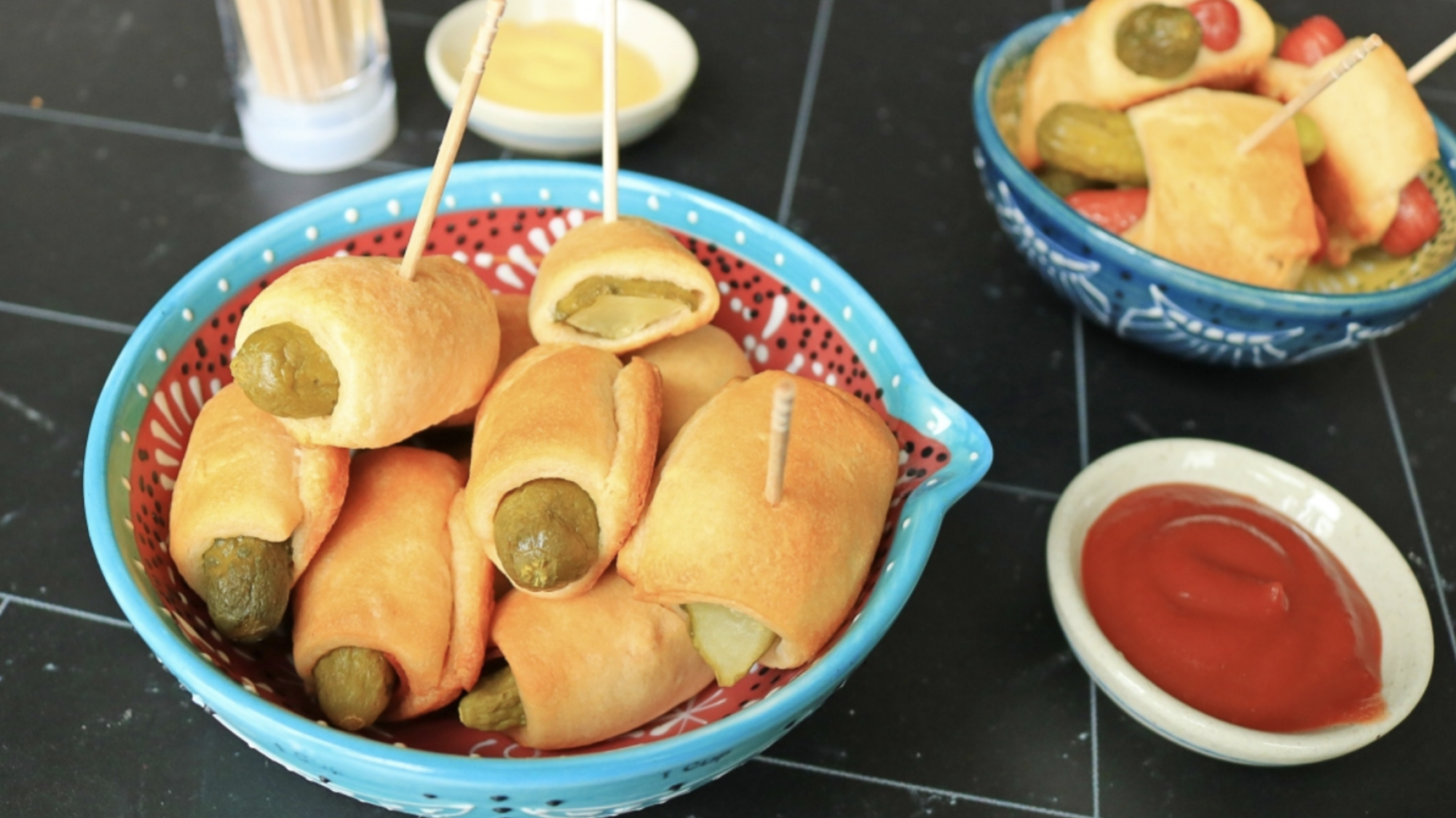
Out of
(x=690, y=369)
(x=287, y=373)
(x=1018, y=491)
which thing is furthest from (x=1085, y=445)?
(x=287, y=373)

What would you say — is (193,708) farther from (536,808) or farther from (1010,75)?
(1010,75)

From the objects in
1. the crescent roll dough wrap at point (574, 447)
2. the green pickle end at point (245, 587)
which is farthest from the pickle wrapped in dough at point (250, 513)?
the crescent roll dough wrap at point (574, 447)

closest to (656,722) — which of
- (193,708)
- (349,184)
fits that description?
(193,708)

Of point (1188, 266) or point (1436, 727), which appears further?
point (1188, 266)

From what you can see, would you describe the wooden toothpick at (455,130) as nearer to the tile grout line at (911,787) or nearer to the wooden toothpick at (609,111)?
the wooden toothpick at (609,111)

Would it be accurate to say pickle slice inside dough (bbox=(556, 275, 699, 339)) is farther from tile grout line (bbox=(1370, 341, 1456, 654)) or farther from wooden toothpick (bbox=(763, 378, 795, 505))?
tile grout line (bbox=(1370, 341, 1456, 654))

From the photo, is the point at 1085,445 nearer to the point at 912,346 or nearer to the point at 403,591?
the point at 912,346

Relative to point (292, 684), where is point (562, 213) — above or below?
above
